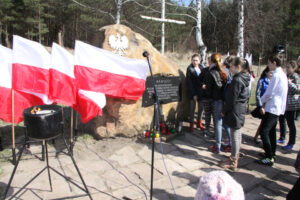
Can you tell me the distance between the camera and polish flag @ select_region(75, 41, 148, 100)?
11.0 ft

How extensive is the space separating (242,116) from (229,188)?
2.40m

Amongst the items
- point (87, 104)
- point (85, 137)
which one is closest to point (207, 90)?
point (87, 104)

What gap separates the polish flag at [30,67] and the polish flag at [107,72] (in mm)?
491

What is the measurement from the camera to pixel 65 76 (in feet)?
11.2

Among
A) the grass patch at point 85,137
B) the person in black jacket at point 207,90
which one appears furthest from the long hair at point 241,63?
the grass patch at point 85,137

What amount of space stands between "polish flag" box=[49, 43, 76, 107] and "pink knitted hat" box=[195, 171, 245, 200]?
264 centimetres

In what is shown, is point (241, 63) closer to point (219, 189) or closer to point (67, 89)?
point (219, 189)

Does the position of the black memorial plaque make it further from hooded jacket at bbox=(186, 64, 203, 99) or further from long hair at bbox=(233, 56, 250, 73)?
long hair at bbox=(233, 56, 250, 73)

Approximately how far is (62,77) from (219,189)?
9.22 feet

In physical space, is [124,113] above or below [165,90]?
below

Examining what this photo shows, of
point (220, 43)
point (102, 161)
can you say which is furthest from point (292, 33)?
point (102, 161)

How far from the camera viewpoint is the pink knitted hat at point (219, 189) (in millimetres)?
1297

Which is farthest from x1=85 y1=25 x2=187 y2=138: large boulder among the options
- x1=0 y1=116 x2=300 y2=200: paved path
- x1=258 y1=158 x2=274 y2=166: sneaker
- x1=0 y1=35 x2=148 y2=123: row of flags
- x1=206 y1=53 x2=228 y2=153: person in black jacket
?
x1=258 y1=158 x2=274 y2=166: sneaker

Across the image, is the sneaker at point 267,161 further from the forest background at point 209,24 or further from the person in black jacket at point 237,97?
the forest background at point 209,24
